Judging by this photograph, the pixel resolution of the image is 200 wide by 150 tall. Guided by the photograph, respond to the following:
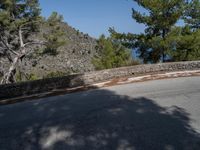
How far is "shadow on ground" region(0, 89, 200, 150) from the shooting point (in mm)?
5358

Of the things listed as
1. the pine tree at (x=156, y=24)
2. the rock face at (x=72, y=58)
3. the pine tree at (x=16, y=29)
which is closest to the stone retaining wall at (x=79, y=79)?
the pine tree at (x=156, y=24)

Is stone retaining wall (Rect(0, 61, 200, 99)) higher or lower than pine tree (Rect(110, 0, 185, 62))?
lower

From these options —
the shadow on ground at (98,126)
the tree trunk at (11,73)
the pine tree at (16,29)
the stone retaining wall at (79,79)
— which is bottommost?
the shadow on ground at (98,126)

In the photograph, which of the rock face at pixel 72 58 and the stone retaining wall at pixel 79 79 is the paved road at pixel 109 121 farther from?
the rock face at pixel 72 58

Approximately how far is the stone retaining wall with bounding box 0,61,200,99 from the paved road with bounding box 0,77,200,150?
1719 mm

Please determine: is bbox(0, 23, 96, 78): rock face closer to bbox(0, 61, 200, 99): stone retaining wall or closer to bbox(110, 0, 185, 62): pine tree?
bbox(110, 0, 185, 62): pine tree

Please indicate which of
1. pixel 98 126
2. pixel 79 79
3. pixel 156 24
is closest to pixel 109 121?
pixel 98 126

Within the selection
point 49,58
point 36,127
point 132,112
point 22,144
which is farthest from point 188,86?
point 49,58

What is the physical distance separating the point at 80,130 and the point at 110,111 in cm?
144

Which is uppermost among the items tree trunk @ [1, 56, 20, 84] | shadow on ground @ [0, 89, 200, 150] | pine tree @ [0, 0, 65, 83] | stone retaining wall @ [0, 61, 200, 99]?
pine tree @ [0, 0, 65, 83]

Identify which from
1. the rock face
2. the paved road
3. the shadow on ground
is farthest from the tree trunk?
the rock face

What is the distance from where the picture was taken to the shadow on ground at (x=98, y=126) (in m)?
5.36

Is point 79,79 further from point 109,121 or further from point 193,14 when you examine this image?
point 193,14

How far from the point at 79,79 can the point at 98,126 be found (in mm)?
5574
